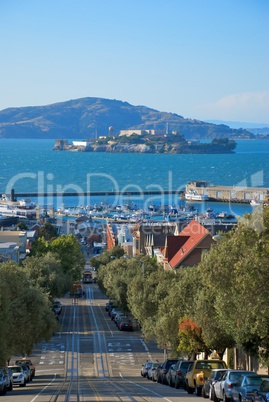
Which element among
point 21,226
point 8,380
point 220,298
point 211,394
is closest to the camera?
point 211,394

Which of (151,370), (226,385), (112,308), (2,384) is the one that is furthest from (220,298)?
(112,308)

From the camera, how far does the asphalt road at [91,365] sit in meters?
34.3

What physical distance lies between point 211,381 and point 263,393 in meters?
6.21

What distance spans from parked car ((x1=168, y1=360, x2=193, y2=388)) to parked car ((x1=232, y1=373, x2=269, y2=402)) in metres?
9.95

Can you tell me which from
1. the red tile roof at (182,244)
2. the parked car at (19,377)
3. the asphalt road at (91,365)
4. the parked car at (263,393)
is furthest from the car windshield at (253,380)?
the red tile roof at (182,244)

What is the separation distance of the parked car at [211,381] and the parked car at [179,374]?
17.4 ft

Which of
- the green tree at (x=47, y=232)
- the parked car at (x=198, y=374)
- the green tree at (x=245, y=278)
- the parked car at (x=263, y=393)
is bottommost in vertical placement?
the green tree at (x=47, y=232)

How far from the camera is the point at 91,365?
57906 mm

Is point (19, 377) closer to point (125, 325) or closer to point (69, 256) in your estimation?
point (125, 325)

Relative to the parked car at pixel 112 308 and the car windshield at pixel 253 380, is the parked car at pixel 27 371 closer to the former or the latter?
the car windshield at pixel 253 380

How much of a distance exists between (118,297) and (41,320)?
28.8m

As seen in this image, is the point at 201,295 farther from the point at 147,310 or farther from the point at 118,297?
the point at 118,297

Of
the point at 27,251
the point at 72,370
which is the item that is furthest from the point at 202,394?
the point at 27,251

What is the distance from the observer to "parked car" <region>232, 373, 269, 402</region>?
90.4 ft
